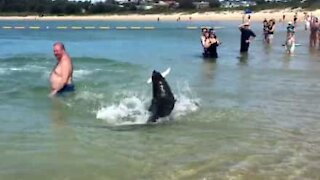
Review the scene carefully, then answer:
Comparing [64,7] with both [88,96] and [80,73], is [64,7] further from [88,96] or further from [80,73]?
[88,96]

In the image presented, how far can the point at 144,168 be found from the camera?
6.57 meters

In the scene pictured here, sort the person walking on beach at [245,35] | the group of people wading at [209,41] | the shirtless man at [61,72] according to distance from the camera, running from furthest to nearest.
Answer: the person walking on beach at [245,35]
the group of people wading at [209,41]
the shirtless man at [61,72]

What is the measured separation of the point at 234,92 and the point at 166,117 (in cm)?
396

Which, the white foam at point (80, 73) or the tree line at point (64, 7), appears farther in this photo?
the tree line at point (64, 7)

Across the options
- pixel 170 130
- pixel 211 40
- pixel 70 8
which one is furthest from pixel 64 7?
pixel 170 130

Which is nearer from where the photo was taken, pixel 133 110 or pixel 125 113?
pixel 125 113

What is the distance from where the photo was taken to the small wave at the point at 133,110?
31.3 feet

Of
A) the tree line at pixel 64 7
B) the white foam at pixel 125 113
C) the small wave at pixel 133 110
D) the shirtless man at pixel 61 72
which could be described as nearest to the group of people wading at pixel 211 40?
the small wave at pixel 133 110

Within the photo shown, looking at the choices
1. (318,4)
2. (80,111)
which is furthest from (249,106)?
(318,4)

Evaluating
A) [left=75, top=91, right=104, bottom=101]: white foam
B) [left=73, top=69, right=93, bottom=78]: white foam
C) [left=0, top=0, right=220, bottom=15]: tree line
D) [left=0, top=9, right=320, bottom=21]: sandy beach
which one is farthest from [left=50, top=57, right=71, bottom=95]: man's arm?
[left=0, top=0, right=220, bottom=15]: tree line

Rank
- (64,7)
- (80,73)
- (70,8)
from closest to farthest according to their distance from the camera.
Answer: (80,73) → (70,8) → (64,7)

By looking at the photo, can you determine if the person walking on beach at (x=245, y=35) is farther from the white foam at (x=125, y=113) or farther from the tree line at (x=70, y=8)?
the tree line at (x=70, y=8)

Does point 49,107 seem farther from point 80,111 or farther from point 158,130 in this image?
point 158,130

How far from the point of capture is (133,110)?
10.2m
